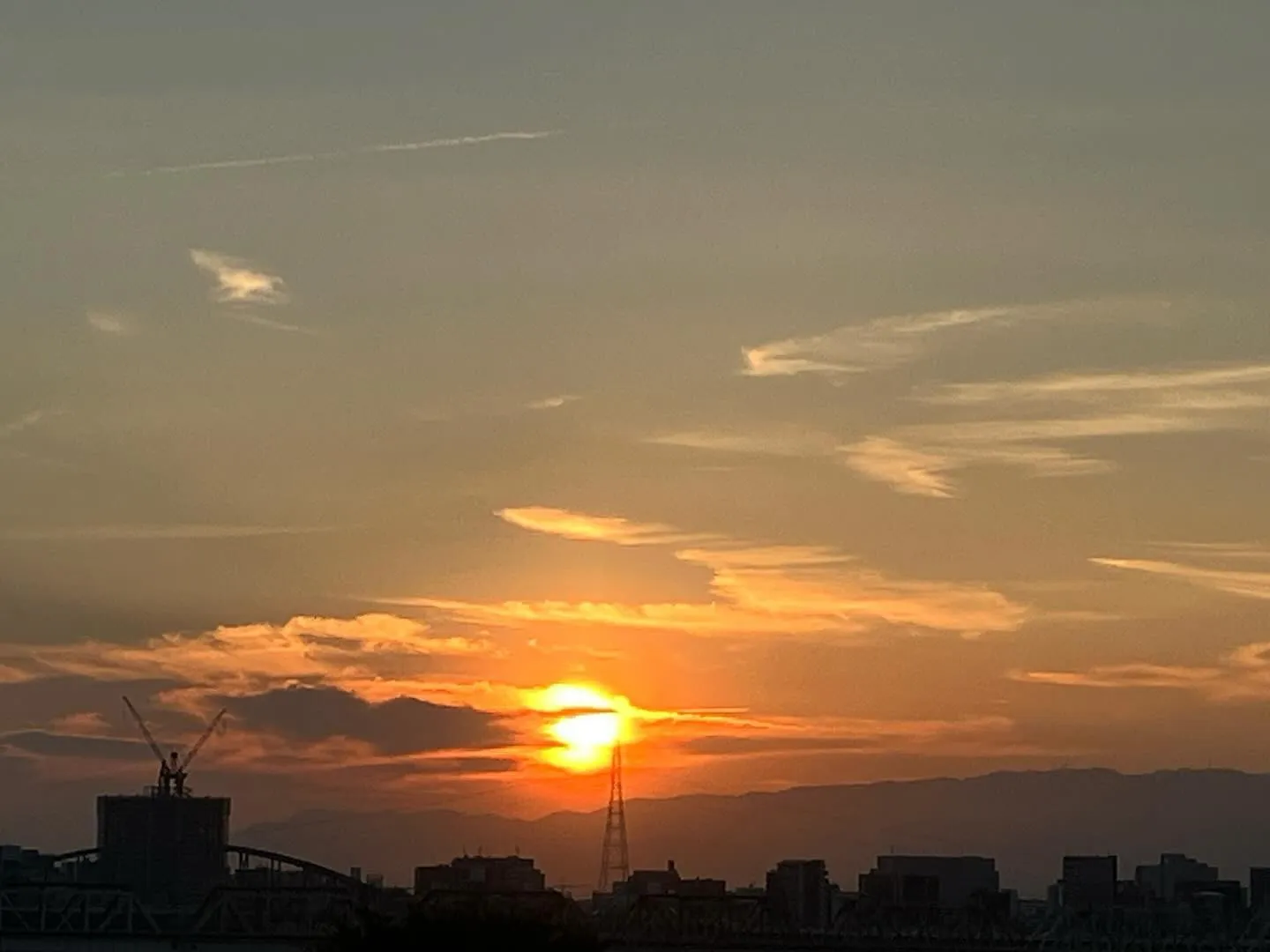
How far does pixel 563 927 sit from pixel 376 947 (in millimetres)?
13012

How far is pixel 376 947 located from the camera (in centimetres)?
15362

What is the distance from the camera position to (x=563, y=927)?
162 metres

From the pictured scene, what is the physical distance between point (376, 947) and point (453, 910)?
944 cm

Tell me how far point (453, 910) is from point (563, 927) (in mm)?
6698

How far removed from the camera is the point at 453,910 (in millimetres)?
162250
